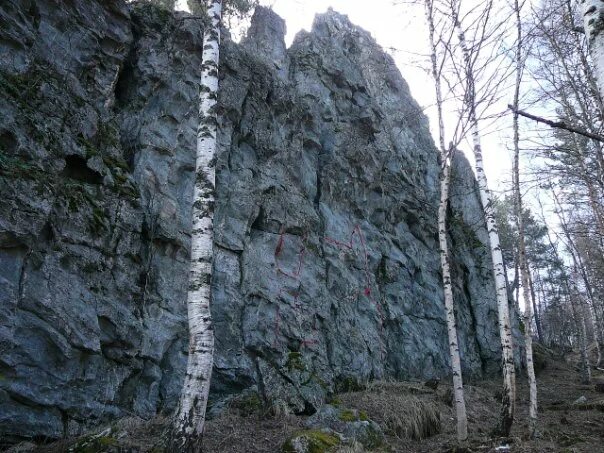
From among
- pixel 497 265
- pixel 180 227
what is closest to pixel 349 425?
pixel 497 265

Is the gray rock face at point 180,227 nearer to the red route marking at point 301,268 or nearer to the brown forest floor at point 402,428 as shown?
the red route marking at point 301,268

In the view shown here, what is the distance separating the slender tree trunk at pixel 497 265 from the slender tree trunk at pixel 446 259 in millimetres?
720

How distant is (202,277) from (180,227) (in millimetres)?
4458

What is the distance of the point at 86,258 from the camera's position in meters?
8.11

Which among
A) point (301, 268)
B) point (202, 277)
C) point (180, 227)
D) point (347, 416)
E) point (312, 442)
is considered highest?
point (180, 227)

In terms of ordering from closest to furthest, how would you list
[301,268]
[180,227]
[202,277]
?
1. [202,277]
2. [180,227]
3. [301,268]

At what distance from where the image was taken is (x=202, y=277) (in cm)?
616

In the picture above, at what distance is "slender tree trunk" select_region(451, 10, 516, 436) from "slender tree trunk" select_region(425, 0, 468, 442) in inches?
28.3

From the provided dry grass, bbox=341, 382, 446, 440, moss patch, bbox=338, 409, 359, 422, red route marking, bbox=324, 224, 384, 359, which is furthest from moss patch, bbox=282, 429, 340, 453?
red route marking, bbox=324, 224, 384, 359

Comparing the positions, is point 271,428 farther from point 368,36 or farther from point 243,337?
point 368,36

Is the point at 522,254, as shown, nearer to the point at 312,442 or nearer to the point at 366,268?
the point at 366,268

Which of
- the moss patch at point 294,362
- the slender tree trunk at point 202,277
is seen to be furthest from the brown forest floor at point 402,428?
the moss patch at point 294,362

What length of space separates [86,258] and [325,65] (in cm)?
1408

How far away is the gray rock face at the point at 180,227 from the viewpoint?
23.9 feet
